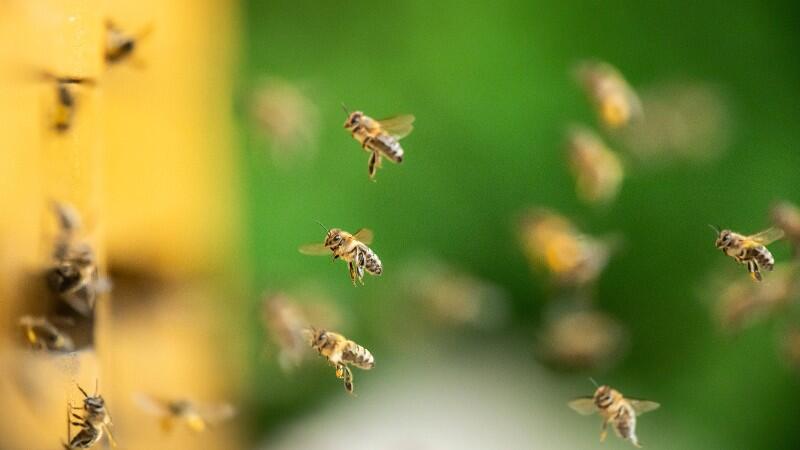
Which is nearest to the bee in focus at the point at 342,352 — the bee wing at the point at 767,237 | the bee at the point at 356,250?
the bee at the point at 356,250

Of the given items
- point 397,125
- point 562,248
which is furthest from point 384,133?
point 562,248

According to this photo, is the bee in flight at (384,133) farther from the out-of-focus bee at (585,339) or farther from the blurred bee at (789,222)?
the out-of-focus bee at (585,339)

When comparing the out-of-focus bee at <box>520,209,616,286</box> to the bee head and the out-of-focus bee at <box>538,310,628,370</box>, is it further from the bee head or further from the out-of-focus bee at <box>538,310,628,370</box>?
the bee head

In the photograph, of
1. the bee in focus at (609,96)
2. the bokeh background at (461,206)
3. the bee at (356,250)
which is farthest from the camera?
the bokeh background at (461,206)

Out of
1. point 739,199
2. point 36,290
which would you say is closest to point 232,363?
point 739,199

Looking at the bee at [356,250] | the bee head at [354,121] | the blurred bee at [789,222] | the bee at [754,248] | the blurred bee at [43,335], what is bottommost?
the blurred bee at [43,335]

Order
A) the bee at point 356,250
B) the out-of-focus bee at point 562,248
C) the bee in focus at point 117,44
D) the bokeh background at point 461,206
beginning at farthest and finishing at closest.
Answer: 1. the bokeh background at point 461,206
2. the out-of-focus bee at point 562,248
3. the bee in focus at point 117,44
4. the bee at point 356,250

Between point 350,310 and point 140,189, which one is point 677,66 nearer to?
A: point 350,310
